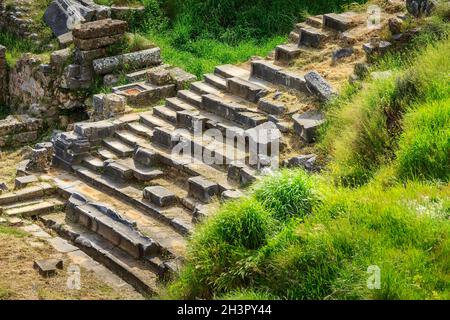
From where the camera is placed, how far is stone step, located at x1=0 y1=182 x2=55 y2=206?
48.6ft

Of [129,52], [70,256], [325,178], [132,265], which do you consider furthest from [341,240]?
[129,52]

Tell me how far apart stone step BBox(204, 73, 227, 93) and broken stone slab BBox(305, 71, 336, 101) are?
194cm

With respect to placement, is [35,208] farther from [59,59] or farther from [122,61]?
[59,59]

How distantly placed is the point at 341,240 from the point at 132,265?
3.54 m

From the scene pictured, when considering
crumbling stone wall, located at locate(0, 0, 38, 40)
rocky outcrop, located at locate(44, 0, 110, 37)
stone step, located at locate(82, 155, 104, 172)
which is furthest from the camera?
crumbling stone wall, located at locate(0, 0, 38, 40)

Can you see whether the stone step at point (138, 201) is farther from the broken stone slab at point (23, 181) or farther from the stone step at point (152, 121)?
the stone step at point (152, 121)

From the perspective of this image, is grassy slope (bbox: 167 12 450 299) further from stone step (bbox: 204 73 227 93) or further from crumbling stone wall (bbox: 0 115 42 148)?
crumbling stone wall (bbox: 0 115 42 148)

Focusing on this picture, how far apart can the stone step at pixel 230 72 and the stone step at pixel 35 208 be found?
3.42 meters

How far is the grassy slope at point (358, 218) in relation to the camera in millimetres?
9867

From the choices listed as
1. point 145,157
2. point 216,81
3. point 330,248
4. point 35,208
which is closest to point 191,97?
point 216,81

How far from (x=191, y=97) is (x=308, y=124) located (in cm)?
283

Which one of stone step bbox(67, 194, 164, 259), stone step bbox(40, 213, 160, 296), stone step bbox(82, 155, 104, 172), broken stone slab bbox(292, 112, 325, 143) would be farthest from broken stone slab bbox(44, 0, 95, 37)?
broken stone slab bbox(292, 112, 325, 143)

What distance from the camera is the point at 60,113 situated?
1856 centimetres

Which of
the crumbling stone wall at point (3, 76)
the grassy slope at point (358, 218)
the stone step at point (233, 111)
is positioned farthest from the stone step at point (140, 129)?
the crumbling stone wall at point (3, 76)
